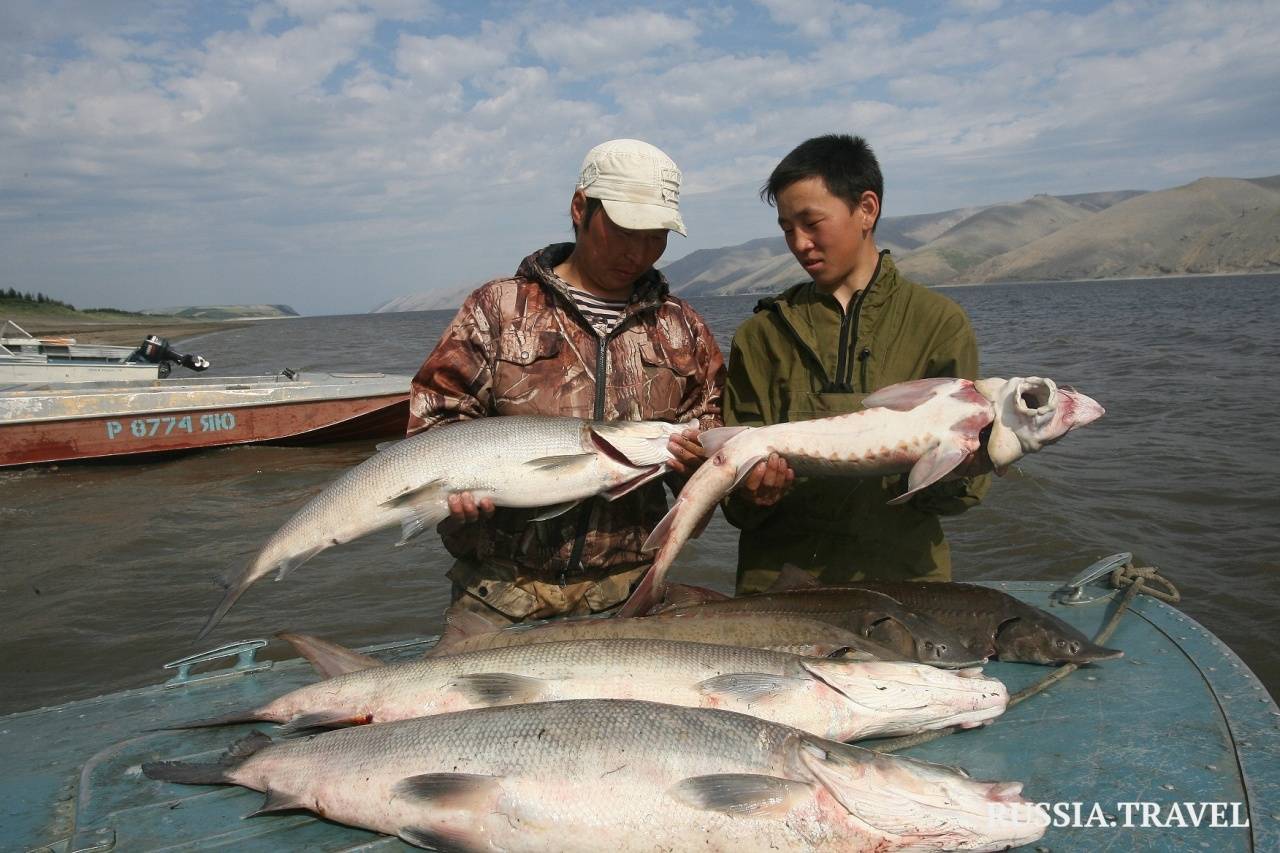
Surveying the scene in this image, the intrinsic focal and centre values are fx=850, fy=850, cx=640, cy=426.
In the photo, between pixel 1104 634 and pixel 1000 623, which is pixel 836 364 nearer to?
pixel 1000 623

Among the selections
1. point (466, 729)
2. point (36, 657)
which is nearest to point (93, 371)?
point (36, 657)

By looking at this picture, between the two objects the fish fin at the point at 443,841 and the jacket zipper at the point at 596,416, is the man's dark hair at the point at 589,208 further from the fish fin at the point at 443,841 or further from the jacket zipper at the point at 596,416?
the fish fin at the point at 443,841

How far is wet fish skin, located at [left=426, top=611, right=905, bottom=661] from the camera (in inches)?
132

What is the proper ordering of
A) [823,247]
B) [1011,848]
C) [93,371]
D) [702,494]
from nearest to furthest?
[1011,848], [702,494], [823,247], [93,371]

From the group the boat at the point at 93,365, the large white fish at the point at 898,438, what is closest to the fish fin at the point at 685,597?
the large white fish at the point at 898,438

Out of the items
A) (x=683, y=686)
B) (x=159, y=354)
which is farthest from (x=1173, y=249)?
(x=683, y=686)

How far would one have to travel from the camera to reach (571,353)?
396 centimetres

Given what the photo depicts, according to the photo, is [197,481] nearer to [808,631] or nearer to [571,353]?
[571,353]

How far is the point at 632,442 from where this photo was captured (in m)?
3.72

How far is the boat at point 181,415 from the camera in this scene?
1364cm

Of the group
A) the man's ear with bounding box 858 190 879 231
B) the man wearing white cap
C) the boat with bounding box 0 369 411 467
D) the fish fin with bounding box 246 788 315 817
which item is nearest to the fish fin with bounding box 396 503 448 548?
the man wearing white cap

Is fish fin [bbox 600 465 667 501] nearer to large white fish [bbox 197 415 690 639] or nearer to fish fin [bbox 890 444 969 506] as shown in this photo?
large white fish [bbox 197 415 690 639]

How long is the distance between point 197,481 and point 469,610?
11600 mm

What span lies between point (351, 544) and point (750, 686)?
29.5ft
